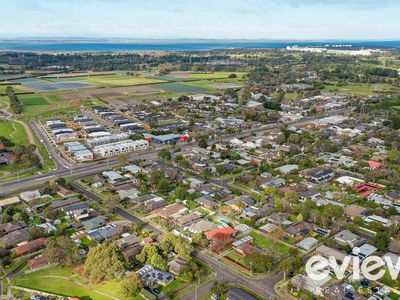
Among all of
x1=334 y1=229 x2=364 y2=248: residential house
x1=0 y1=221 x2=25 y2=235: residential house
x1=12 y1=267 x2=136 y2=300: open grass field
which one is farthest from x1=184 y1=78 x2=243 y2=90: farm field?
x1=12 y1=267 x2=136 y2=300: open grass field

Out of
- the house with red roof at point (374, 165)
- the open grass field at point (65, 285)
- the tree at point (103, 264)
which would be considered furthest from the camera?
the house with red roof at point (374, 165)

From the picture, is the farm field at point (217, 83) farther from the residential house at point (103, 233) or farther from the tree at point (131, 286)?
the tree at point (131, 286)

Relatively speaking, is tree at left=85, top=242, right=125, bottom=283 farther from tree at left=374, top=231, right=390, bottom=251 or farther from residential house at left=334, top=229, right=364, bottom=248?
tree at left=374, top=231, right=390, bottom=251

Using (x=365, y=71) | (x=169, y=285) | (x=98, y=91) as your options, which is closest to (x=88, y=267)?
(x=169, y=285)

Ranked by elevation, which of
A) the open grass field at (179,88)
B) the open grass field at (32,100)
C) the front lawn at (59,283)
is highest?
the open grass field at (179,88)

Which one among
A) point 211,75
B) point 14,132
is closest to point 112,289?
point 14,132

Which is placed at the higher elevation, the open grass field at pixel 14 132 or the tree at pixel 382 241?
the open grass field at pixel 14 132

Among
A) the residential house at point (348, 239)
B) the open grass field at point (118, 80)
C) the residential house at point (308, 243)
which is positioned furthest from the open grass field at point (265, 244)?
the open grass field at point (118, 80)
